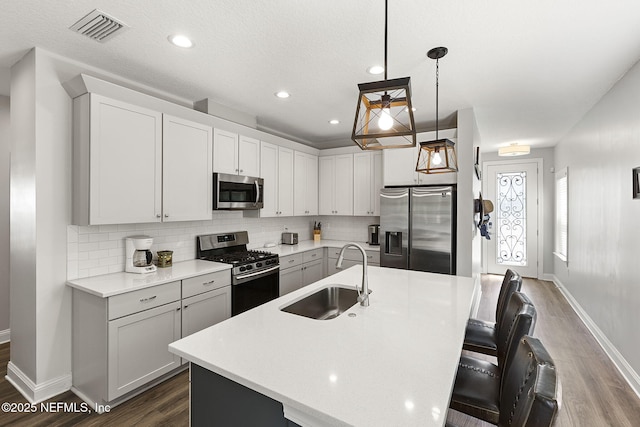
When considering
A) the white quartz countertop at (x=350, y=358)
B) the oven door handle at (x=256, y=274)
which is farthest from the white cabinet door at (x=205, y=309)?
the white quartz countertop at (x=350, y=358)

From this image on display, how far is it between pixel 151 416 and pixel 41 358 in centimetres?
101

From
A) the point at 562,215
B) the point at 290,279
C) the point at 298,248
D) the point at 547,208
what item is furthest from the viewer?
the point at 547,208

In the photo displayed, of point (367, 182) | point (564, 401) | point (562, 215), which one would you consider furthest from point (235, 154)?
point (562, 215)

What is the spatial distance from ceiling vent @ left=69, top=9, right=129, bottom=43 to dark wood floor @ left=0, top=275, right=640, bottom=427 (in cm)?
262

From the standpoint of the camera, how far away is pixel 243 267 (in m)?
3.30

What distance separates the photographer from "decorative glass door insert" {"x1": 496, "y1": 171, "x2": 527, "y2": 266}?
6652 mm

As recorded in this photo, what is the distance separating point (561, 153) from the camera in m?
5.64

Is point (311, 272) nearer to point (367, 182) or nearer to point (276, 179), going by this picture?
point (276, 179)

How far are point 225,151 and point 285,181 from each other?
3.80 ft

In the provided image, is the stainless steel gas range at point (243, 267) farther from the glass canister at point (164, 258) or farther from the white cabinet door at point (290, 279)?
the glass canister at point (164, 258)

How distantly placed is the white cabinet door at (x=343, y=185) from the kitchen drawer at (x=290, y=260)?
1.14 meters

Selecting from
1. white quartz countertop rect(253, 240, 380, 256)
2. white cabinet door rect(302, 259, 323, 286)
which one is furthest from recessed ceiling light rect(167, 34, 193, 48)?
white cabinet door rect(302, 259, 323, 286)

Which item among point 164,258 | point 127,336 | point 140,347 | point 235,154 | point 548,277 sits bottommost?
point 548,277

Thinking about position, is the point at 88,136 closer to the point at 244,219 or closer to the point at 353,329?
the point at 244,219
